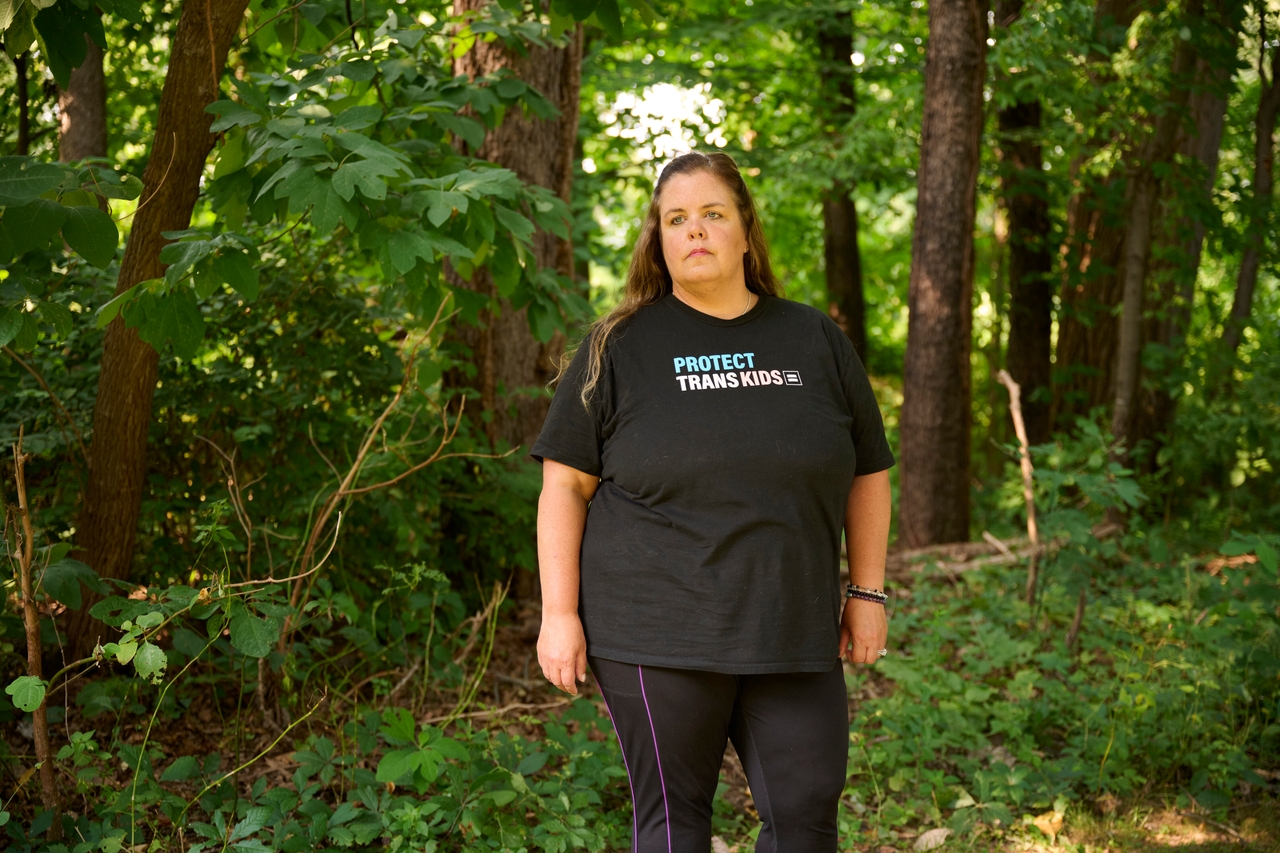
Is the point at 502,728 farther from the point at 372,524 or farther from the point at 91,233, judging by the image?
the point at 91,233

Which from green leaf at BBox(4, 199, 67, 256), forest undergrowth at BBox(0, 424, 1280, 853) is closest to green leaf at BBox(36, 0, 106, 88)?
green leaf at BBox(4, 199, 67, 256)

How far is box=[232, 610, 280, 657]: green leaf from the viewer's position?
8.54ft

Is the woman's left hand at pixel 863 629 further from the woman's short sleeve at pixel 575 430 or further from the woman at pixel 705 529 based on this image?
the woman's short sleeve at pixel 575 430

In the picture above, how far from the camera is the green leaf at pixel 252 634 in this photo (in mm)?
2604

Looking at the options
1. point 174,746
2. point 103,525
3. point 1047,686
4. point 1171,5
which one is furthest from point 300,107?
point 1171,5

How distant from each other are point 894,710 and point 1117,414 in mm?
3415

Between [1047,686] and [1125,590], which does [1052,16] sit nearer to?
[1125,590]

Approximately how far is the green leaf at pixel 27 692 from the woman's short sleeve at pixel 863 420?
6.90 feet

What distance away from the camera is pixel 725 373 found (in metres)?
2.31

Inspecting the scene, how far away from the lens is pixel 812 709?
90.4 inches

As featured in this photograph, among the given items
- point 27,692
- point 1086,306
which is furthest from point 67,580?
point 1086,306

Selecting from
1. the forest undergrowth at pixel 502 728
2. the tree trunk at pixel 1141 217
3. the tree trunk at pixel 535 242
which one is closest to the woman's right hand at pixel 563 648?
the forest undergrowth at pixel 502 728

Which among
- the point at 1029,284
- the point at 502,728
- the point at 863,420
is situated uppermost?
the point at 1029,284

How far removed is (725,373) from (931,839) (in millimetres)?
2134
